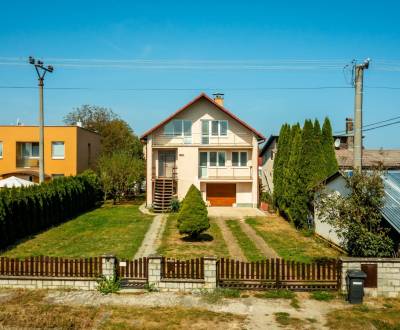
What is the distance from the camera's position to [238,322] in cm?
1058

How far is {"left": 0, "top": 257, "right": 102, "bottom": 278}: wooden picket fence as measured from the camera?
1310 cm

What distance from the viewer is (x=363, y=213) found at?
13.8 m

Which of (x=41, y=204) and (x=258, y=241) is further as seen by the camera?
(x=41, y=204)

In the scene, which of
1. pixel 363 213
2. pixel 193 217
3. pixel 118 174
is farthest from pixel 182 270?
pixel 118 174

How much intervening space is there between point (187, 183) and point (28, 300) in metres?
21.5

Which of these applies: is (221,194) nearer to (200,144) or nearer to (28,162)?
(200,144)

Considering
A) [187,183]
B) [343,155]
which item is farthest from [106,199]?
[343,155]

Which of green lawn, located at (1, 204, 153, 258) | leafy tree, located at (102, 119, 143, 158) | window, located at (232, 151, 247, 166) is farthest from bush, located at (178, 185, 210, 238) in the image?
leafy tree, located at (102, 119, 143, 158)

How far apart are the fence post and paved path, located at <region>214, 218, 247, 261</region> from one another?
156 inches

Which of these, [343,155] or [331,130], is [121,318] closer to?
[331,130]

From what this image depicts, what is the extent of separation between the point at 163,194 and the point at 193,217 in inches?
452

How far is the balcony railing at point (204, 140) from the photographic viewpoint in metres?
32.8

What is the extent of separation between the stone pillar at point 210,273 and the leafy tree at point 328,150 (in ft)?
43.7

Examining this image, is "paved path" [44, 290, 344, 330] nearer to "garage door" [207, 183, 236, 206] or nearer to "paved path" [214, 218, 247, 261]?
"paved path" [214, 218, 247, 261]
